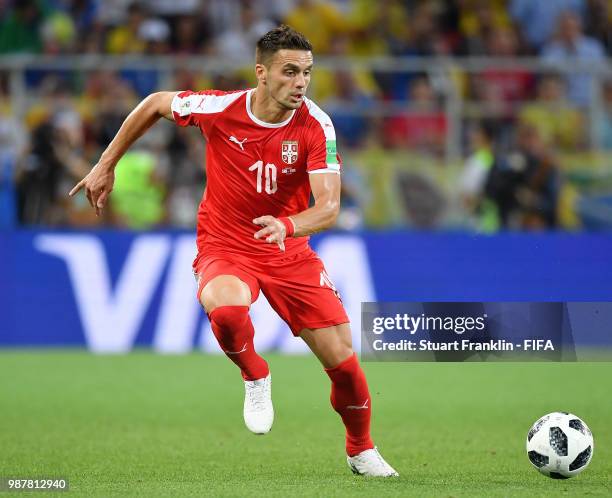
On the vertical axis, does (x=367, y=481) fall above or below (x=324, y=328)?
below

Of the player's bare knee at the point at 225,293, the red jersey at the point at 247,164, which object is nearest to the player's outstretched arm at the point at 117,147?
the red jersey at the point at 247,164

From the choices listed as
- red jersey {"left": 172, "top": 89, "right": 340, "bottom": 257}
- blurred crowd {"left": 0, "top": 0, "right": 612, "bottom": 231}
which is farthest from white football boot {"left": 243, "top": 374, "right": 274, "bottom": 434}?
blurred crowd {"left": 0, "top": 0, "right": 612, "bottom": 231}

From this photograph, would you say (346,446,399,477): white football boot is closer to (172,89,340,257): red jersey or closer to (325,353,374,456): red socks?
(325,353,374,456): red socks

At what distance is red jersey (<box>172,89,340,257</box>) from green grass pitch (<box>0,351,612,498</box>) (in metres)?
1.38

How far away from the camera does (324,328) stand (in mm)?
7066

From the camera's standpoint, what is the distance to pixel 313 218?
21.7 ft

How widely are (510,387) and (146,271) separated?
455 centimetres

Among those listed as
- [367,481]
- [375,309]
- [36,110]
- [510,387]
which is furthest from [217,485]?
[36,110]

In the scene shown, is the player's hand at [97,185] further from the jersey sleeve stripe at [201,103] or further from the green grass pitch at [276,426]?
the green grass pitch at [276,426]

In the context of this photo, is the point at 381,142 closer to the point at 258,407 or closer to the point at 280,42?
the point at 280,42

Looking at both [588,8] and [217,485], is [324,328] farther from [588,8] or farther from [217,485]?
[588,8]

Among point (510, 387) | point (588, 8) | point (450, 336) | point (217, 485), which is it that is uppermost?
point (588, 8)

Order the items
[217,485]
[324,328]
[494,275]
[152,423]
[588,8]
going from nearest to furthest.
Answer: [217,485]
[324,328]
[152,423]
[494,275]
[588,8]

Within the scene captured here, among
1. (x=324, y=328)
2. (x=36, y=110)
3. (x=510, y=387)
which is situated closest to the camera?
(x=324, y=328)
